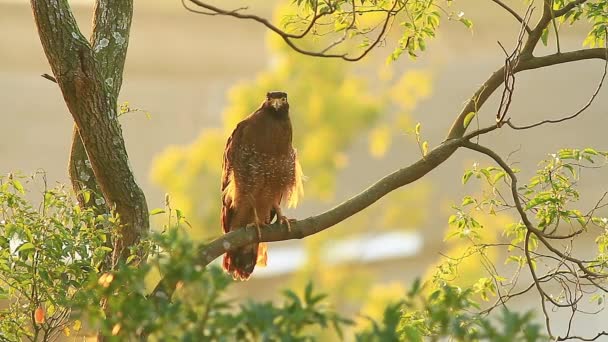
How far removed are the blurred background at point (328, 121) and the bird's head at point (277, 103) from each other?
331cm

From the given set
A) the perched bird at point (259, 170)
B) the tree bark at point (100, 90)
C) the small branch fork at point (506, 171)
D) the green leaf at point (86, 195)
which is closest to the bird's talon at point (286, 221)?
the small branch fork at point (506, 171)

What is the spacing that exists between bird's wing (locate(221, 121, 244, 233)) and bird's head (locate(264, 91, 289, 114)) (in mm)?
118

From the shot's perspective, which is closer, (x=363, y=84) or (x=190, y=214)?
(x=190, y=214)

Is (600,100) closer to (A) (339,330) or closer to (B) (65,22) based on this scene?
(B) (65,22)

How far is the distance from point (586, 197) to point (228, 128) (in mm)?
2801

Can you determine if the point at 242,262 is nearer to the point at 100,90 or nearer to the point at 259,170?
the point at 259,170

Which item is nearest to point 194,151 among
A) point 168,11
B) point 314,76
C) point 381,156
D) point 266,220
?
point 314,76

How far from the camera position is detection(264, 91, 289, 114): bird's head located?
140 inches

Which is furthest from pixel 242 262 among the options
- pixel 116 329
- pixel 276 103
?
pixel 116 329

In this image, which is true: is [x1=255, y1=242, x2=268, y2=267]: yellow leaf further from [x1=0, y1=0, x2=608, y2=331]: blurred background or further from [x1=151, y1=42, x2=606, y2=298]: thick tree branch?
[x1=0, y1=0, x2=608, y2=331]: blurred background

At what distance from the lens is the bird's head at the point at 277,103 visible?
11.7 ft

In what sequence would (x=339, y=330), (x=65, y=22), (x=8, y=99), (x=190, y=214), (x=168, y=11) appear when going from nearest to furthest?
1. (x=339, y=330)
2. (x=65, y=22)
3. (x=190, y=214)
4. (x=8, y=99)
5. (x=168, y=11)

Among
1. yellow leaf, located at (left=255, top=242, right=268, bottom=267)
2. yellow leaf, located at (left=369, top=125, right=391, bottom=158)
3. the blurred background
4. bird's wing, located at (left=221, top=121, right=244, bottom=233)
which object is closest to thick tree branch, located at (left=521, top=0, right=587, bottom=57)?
bird's wing, located at (left=221, top=121, right=244, bottom=233)

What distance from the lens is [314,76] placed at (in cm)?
780
